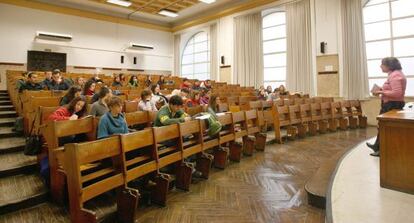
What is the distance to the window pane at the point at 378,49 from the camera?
727 cm

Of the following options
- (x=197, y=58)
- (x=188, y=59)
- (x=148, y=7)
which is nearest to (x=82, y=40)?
(x=148, y=7)

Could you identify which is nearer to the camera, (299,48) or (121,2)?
(299,48)

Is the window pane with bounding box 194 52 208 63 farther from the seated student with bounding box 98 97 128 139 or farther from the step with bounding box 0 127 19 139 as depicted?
the seated student with bounding box 98 97 128 139

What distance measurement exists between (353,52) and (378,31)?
34.5 inches

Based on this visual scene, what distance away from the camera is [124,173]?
2.06 metres

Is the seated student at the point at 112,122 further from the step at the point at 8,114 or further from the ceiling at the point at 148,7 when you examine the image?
the ceiling at the point at 148,7

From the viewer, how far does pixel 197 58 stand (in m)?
12.8

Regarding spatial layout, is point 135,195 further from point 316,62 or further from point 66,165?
point 316,62

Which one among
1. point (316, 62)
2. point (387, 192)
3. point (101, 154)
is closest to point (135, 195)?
point (101, 154)

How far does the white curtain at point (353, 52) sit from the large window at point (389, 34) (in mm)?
351

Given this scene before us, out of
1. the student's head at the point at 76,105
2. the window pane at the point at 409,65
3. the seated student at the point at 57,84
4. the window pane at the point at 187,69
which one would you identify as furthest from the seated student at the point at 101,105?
the window pane at the point at 187,69

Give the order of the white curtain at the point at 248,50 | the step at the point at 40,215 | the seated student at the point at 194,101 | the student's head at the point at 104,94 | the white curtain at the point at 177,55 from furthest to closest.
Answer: the white curtain at the point at 177,55 < the white curtain at the point at 248,50 < the seated student at the point at 194,101 < the student's head at the point at 104,94 < the step at the point at 40,215

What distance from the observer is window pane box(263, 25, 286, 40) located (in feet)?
31.6

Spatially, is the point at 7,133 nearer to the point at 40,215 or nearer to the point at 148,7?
the point at 40,215
